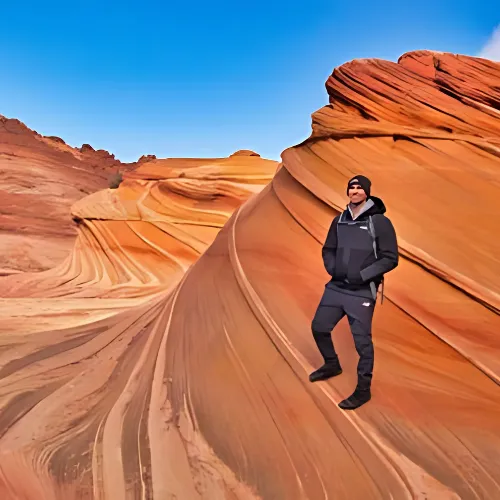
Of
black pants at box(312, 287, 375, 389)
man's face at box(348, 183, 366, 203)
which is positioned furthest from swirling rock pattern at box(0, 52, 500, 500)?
man's face at box(348, 183, 366, 203)

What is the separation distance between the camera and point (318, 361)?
113 inches

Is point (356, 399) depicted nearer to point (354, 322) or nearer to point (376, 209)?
point (354, 322)

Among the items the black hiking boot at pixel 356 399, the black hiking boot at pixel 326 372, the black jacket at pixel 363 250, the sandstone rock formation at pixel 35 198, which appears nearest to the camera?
the black jacket at pixel 363 250

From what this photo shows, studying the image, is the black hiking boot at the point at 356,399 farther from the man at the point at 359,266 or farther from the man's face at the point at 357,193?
the man's face at the point at 357,193

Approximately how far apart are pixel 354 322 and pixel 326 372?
0.46m

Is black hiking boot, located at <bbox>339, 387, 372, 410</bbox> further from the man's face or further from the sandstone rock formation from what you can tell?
the sandstone rock formation

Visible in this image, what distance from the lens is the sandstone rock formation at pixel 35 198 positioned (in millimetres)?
17281

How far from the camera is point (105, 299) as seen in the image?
8.45 metres

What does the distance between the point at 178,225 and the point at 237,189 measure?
173 centimetres

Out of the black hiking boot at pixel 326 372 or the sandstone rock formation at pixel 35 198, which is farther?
the sandstone rock formation at pixel 35 198

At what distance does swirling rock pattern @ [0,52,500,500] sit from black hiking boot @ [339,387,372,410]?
6cm

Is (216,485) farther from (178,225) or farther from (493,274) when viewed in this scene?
(178,225)

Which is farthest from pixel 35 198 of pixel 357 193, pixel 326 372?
pixel 357 193

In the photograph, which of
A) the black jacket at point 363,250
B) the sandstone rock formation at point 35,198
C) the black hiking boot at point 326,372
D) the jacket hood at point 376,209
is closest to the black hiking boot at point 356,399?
the black hiking boot at point 326,372
